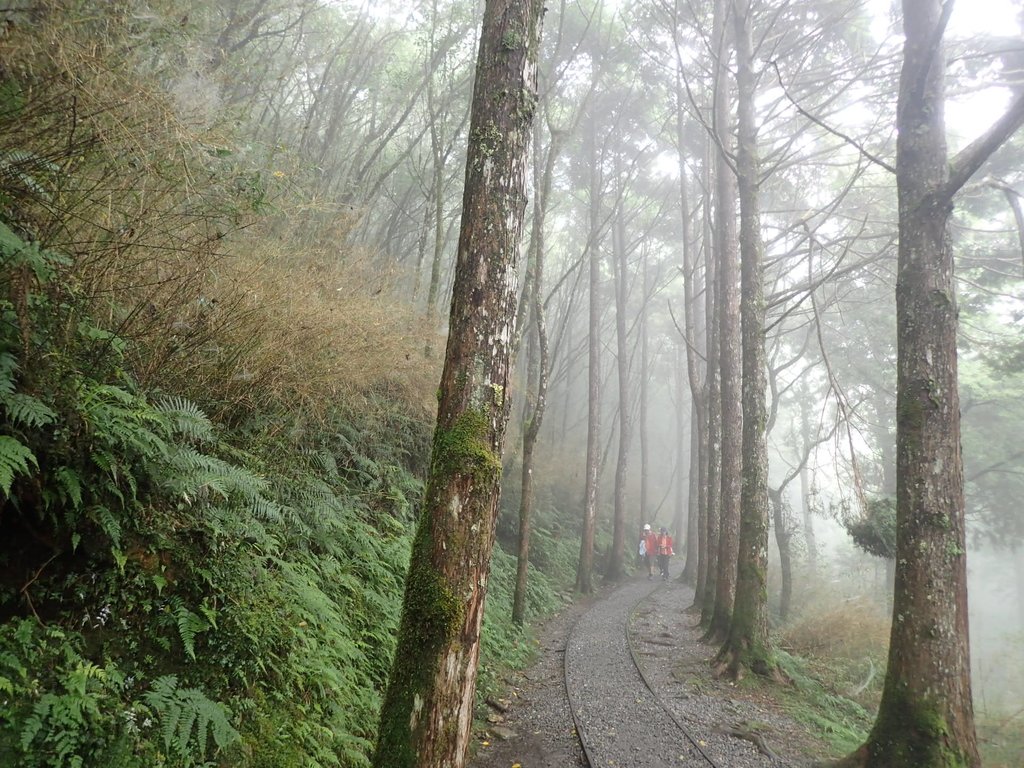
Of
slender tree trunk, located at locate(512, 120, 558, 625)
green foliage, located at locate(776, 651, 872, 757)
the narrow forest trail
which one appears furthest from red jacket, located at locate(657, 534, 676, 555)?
green foliage, located at locate(776, 651, 872, 757)

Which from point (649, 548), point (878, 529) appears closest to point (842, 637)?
point (878, 529)

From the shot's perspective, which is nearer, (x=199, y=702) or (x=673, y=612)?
(x=199, y=702)

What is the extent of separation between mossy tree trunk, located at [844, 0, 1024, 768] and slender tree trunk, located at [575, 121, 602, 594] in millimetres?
8373

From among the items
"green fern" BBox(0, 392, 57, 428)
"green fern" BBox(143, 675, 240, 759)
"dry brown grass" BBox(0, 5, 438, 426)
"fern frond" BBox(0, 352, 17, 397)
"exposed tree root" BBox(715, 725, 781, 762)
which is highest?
"dry brown grass" BBox(0, 5, 438, 426)

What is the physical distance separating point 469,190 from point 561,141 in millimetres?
8845

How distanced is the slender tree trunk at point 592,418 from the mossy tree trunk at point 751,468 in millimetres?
4731

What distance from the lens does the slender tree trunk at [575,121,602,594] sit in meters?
14.9

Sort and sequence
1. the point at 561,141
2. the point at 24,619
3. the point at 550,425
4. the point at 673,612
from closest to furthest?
the point at 24,619, the point at 561,141, the point at 673,612, the point at 550,425

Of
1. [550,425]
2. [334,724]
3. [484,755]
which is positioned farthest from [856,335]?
[334,724]

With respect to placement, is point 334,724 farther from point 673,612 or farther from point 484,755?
point 673,612

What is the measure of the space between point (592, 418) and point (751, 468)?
25.0ft

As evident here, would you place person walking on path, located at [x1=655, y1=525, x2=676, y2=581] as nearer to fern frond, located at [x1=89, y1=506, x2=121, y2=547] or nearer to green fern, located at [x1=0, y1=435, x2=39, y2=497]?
fern frond, located at [x1=89, y1=506, x2=121, y2=547]

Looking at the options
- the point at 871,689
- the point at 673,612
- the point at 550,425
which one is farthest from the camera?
the point at 550,425

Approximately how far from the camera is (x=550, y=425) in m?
22.6
